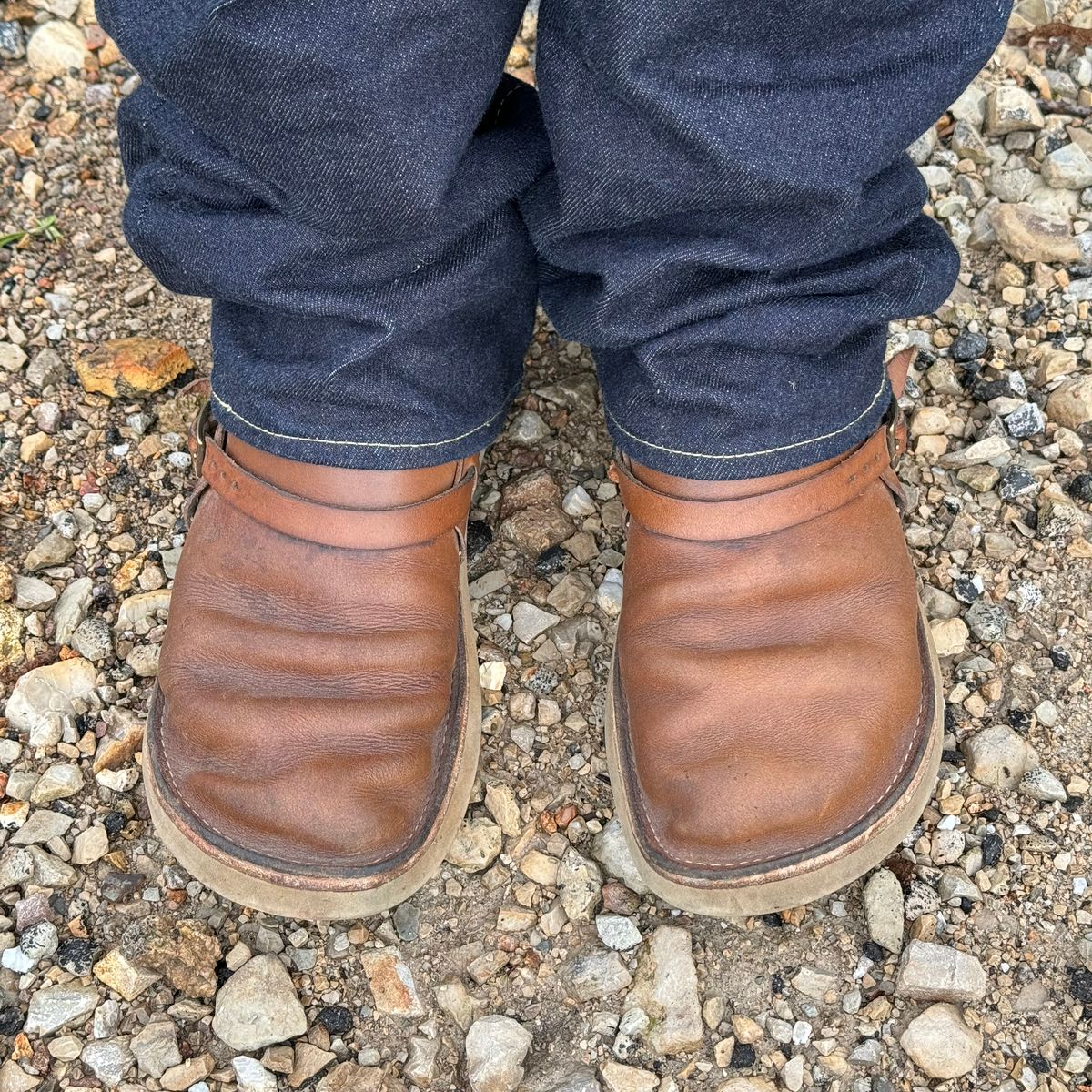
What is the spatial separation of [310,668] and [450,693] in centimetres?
17

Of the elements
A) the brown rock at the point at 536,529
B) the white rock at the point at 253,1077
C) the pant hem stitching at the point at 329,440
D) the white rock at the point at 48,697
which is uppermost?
the pant hem stitching at the point at 329,440

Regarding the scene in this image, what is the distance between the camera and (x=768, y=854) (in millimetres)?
1176

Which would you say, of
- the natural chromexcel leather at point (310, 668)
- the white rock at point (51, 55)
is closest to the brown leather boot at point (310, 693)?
the natural chromexcel leather at point (310, 668)

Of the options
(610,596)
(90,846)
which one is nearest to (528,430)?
(610,596)

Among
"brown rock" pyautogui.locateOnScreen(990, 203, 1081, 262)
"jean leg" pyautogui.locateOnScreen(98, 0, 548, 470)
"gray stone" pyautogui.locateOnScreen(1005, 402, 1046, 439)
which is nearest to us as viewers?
"jean leg" pyautogui.locateOnScreen(98, 0, 548, 470)

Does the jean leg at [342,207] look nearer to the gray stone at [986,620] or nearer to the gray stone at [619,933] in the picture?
the gray stone at [619,933]

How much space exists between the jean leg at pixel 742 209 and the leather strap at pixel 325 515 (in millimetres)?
246

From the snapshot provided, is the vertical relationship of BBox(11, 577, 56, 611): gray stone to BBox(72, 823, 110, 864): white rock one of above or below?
above

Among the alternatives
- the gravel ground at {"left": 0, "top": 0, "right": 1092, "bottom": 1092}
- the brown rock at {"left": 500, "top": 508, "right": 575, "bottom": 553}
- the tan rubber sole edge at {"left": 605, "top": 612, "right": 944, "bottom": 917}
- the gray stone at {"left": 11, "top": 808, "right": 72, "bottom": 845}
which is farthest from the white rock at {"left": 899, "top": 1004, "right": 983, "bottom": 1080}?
the gray stone at {"left": 11, "top": 808, "right": 72, "bottom": 845}

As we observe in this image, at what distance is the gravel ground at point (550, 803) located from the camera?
1.21 metres

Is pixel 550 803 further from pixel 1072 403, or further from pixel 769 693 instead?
pixel 1072 403

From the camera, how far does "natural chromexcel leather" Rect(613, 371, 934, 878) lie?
118 centimetres

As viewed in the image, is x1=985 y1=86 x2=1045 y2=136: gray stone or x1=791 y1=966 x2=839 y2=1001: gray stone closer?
x1=791 y1=966 x2=839 y2=1001: gray stone

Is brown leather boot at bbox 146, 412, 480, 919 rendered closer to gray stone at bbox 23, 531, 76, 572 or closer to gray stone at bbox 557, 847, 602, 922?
gray stone at bbox 557, 847, 602, 922
